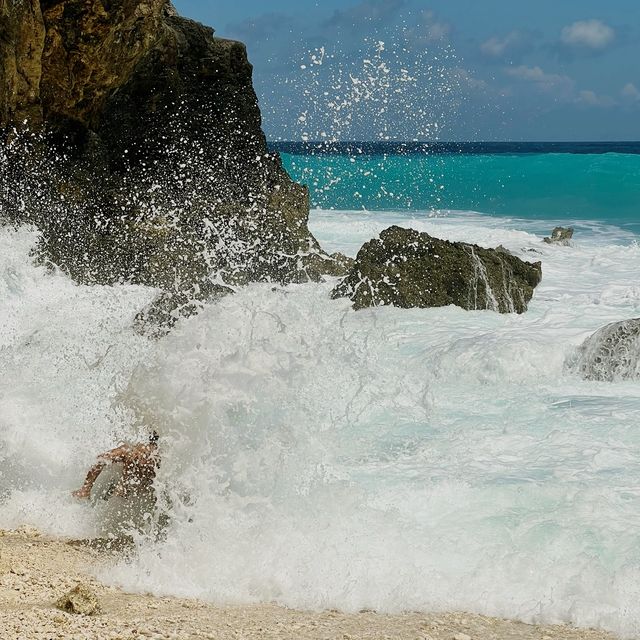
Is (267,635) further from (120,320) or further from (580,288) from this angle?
(580,288)

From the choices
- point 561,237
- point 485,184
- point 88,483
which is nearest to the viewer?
point 88,483

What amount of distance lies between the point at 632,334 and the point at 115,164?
6948 millimetres

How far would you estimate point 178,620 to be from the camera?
3930mm

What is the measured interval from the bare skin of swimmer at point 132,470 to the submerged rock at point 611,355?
4.83m

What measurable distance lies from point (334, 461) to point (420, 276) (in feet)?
17.0

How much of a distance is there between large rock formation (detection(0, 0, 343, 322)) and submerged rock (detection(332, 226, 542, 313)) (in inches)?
64.7

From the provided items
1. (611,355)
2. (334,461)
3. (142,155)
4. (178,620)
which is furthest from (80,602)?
(142,155)

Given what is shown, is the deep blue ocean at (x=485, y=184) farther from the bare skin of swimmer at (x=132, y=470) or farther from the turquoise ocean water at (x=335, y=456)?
the bare skin of swimmer at (x=132, y=470)

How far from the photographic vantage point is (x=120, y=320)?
9.27 metres

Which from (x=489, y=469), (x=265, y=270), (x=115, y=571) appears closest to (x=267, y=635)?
(x=115, y=571)

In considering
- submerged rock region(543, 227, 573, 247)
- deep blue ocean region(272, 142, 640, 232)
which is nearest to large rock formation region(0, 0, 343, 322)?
submerged rock region(543, 227, 573, 247)

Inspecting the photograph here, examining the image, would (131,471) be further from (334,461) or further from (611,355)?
(611,355)

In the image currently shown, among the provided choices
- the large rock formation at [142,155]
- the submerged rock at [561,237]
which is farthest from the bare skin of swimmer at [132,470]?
the submerged rock at [561,237]

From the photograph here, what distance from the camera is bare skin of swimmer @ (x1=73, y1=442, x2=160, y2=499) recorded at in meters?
5.16
